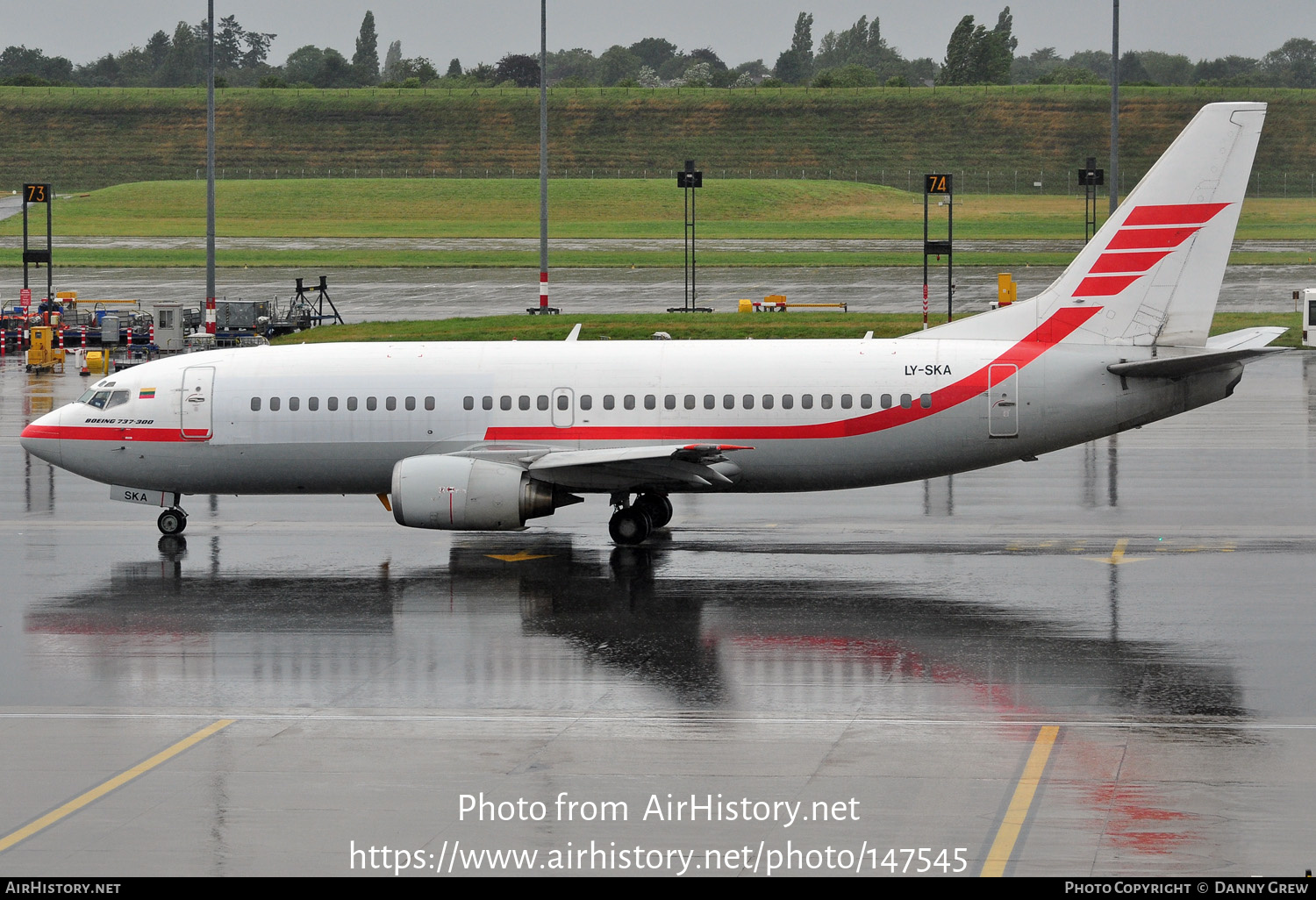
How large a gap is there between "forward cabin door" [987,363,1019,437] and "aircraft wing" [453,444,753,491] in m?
4.08

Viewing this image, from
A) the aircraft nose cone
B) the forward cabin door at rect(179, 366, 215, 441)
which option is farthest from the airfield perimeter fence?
the aircraft nose cone

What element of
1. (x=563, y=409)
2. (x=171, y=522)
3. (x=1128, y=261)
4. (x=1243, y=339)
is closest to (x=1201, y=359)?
(x=1243, y=339)

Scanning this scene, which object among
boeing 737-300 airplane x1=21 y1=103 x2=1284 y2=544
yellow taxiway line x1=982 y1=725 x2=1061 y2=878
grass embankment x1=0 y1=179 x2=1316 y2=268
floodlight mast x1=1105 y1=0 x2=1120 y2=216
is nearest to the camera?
yellow taxiway line x1=982 y1=725 x2=1061 y2=878

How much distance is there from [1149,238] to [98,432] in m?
18.0

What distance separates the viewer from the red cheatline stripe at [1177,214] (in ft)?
82.4

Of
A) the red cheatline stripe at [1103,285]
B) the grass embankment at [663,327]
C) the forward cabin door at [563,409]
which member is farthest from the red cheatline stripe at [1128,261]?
the grass embankment at [663,327]

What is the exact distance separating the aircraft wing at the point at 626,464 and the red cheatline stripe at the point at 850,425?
0.23 meters

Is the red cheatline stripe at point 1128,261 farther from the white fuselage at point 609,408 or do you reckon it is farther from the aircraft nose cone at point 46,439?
the aircraft nose cone at point 46,439

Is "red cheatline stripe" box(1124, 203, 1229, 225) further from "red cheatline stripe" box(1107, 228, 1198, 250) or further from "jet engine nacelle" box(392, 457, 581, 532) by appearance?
"jet engine nacelle" box(392, 457, 581, 532)

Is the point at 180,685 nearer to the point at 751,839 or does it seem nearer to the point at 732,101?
the point at 751,839

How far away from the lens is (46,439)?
26.6m

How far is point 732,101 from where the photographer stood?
177375 millimetres

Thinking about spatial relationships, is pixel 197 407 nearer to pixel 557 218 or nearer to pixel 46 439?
pixel 46 439

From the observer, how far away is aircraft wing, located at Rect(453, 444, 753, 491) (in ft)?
78.9
